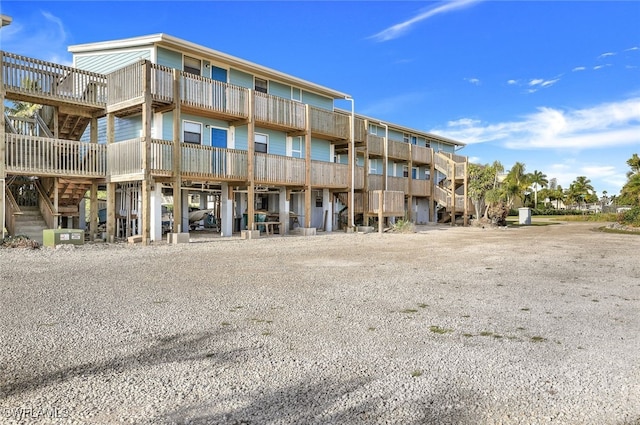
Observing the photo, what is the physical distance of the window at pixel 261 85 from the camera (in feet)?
74.5

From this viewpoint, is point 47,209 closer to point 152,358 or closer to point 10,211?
point 10,211

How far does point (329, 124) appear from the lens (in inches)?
944

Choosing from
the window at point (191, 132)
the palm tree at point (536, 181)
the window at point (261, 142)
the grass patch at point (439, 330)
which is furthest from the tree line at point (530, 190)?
the grass patch at point (439, 330)

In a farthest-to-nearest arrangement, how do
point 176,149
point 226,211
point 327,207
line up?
point 327,207
point 226,211
point 176,149

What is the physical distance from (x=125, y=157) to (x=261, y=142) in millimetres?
7563

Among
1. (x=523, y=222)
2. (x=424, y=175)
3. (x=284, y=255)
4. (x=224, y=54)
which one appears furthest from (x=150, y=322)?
(x=523, y=222)

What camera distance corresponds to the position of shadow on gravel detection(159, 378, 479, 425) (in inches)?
117

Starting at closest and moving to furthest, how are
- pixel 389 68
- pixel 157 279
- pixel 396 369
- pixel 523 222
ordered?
1. pixel 396 369
2. pixel 157 279
3. pixel 389 68
4. pixel 523 222

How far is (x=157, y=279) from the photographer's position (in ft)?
27.9

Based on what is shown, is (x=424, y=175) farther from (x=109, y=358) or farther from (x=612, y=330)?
(x=109, y=358)

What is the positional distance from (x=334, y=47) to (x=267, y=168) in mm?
6774

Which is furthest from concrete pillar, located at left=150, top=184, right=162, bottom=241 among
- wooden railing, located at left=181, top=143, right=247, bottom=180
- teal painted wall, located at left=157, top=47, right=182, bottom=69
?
teal painted wall, located at left=157, top=47, right=182, bottom=69

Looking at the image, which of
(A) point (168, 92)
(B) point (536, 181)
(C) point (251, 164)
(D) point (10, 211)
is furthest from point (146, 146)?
(B) point (536, 181)

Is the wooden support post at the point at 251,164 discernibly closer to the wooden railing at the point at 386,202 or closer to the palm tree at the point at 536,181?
the wooden railing at the point at 386,202
